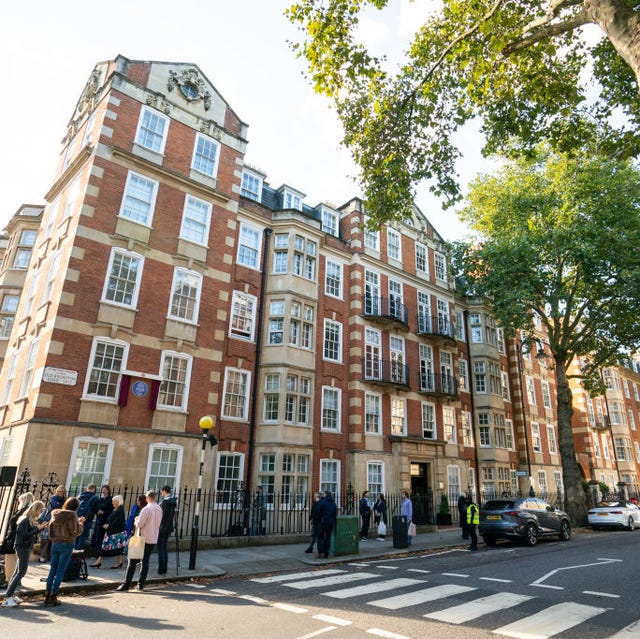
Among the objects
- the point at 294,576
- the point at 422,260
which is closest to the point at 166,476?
the point at 294,576

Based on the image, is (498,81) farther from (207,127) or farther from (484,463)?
(484,463)

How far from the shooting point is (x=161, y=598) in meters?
8.38

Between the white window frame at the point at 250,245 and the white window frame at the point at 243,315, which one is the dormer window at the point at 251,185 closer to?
the white window frame at the point at 250,245

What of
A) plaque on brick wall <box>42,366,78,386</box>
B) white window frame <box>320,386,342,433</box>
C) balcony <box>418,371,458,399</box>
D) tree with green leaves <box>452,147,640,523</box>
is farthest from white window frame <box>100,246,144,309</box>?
tree with green leaves <box>452,147,640,523</box>

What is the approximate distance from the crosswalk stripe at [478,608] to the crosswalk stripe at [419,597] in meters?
0.63

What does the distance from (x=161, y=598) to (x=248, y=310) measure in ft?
45.0

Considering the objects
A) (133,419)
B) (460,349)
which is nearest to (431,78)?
(133,419)

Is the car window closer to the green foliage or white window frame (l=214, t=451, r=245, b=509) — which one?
the green foliage

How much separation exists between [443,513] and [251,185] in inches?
810

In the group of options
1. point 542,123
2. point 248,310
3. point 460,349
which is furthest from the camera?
point 460,349

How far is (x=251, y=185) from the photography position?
24.0 meters

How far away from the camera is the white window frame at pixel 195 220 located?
19172mm

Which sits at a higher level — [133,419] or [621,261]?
[621,261]

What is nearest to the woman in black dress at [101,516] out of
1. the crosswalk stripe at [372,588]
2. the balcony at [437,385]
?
the crosswalk stripe at [372,588]
